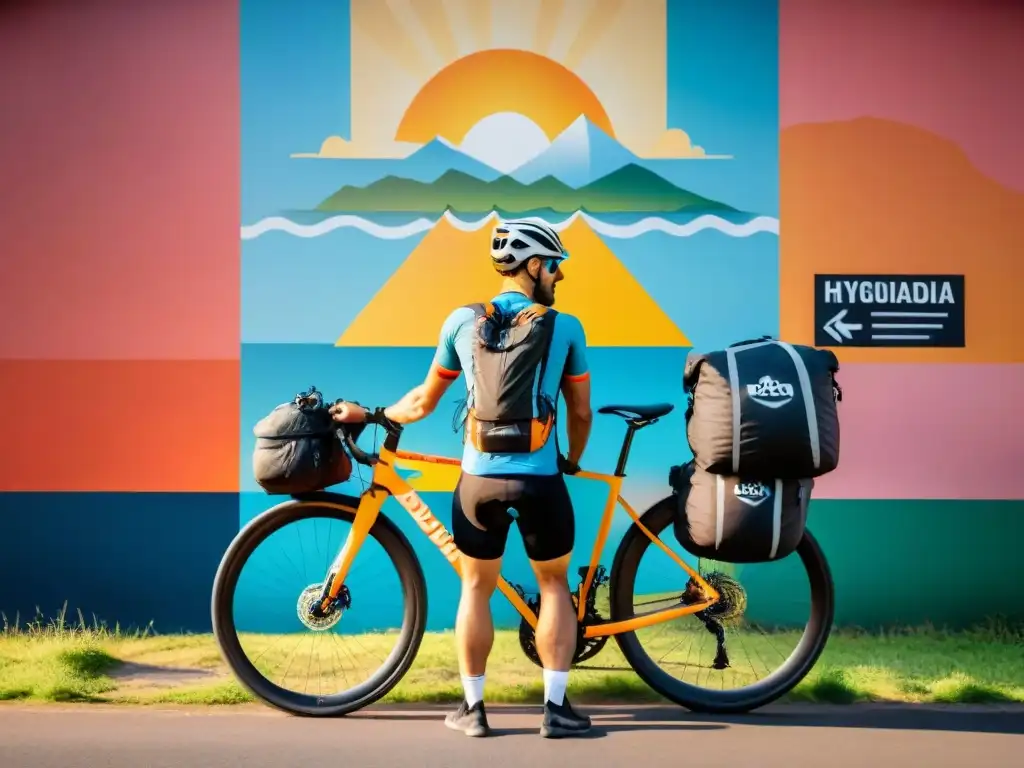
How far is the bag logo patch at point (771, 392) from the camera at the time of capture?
4.07 metres

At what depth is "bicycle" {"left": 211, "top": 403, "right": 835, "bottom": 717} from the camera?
441cm

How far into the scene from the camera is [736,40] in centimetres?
552

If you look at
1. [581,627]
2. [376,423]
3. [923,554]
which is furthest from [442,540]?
[923,554]

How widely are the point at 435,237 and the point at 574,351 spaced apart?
159 cm

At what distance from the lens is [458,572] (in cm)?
443

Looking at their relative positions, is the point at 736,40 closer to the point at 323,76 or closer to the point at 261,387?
the point at 323,76

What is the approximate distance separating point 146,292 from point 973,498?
14.0 feet

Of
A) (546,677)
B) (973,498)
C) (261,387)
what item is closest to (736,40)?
(973,498)

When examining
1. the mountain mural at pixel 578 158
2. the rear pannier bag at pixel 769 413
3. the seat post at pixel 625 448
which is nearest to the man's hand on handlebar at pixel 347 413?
the seat post at pixel 625 448

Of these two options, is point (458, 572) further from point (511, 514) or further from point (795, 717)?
point (795, 717)

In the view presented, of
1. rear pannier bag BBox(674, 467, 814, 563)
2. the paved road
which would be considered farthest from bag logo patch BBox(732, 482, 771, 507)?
the paved road

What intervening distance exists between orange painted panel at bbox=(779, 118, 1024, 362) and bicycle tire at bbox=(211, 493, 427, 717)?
2315 mm

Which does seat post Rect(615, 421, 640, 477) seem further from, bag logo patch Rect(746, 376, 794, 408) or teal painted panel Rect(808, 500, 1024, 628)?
teal painted panel Rect(808, 500, 1024, 628)

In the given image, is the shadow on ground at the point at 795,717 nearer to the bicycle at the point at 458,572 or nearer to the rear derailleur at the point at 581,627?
the bicycle at the point at 458,572
